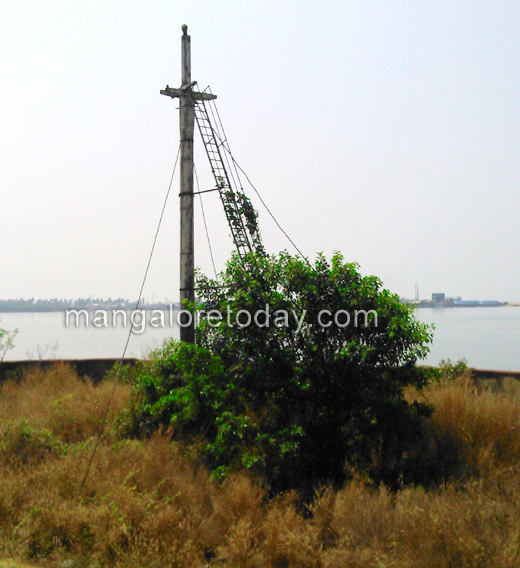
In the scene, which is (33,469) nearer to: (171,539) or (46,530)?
(46,530)

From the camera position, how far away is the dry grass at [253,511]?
5.91 meters

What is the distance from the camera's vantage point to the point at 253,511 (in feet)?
22.8

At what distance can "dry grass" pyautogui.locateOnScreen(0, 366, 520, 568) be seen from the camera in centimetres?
591

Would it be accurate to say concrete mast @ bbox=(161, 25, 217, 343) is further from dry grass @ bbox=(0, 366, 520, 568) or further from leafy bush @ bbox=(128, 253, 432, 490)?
dry grass @ bbox=(0, 366, 520, 568)

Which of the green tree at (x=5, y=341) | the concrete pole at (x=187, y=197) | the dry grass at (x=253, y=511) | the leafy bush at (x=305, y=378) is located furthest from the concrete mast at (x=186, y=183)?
the green tree at (x=5, y=341)

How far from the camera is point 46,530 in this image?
6867 mm

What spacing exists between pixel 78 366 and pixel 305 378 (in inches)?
394

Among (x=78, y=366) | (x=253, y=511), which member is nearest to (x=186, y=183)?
(x=78, y=366)

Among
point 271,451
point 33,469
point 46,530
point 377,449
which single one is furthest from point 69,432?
point 377,449

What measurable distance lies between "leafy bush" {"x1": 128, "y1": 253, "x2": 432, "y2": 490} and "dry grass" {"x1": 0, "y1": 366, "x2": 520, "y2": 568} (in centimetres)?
52

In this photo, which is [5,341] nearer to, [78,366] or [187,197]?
[78,366]

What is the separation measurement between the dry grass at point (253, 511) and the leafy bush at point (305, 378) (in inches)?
20.3

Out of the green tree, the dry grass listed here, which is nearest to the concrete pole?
the dry grass

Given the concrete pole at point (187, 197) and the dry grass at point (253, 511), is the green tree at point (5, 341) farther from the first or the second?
the dry grass at point (253, 511)
